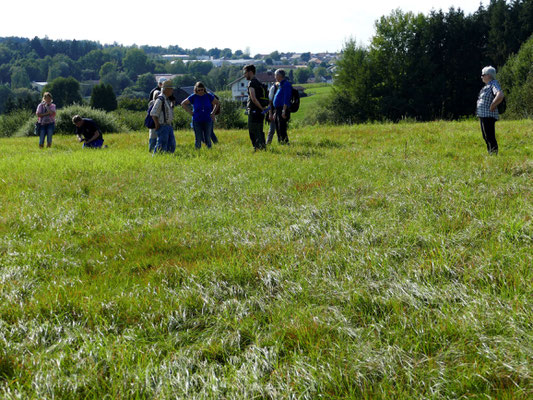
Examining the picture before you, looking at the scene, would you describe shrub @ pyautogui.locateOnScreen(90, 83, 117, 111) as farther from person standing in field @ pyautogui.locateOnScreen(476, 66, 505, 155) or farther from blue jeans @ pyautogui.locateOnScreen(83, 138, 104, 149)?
person standing in field @ pyautogui.locateOnScreen(476, 66, 505, 155)

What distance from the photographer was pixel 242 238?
200 inches

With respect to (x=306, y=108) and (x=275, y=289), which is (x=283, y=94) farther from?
(x=306, y=108)

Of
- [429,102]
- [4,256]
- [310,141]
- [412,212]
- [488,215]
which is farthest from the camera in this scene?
[429,102]

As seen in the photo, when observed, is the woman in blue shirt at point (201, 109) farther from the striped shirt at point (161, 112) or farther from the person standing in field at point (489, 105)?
the person standing in field at point (489, 105)

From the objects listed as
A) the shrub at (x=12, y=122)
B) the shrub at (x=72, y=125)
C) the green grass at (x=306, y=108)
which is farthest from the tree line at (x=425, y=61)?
the shrub at (x=12, y=122)

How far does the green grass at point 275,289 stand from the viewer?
8.42ft

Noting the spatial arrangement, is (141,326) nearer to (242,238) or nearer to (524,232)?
(242,238)

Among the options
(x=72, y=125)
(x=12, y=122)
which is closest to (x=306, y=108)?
(x=12, y=122)

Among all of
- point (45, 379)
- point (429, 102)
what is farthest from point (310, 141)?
point (429, 102)

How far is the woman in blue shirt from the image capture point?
39.6 feet

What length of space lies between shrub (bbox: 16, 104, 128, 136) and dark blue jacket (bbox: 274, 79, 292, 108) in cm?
1619

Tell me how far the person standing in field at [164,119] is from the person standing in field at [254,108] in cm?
218

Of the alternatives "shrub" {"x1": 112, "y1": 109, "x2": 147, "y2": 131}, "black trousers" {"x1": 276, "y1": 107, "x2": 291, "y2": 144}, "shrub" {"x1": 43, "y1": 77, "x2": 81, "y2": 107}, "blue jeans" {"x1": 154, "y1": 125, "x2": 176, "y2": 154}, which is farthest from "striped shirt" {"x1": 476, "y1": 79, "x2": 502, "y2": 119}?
"shrub" {"x1": 43, "y1": 77, "x2": 81, "y2": 107}

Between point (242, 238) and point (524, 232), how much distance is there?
3111mm
